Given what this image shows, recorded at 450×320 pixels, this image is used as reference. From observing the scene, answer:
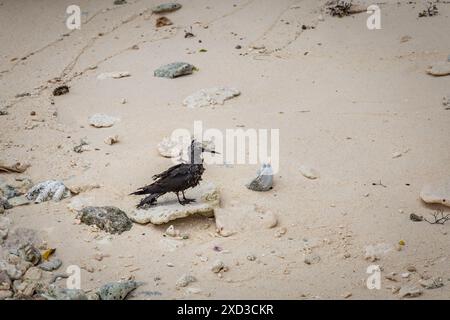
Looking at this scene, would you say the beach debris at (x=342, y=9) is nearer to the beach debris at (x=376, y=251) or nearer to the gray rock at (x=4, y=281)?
the beach debris at (x=376, y=251)

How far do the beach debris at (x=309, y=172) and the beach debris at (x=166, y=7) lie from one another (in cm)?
526

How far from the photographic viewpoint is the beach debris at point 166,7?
30.3 feet

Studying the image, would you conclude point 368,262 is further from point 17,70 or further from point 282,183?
point 17,70

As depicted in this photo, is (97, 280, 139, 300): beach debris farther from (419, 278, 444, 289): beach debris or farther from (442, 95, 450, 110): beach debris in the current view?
(442, 95, 450, 110): beach debris

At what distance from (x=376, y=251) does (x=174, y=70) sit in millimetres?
4323

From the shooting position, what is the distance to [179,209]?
14.6 feet

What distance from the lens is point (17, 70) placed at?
806cm

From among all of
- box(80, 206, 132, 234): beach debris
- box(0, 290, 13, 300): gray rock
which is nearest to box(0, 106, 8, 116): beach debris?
box(80, 206, 132, 234): beach debris

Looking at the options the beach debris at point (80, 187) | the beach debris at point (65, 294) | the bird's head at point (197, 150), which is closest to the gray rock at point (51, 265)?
the beach debris at point (65, 294)

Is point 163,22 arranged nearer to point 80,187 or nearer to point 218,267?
point 80,187

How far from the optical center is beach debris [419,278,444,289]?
11.5ft

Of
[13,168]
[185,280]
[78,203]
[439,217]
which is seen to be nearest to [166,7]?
[13,168]

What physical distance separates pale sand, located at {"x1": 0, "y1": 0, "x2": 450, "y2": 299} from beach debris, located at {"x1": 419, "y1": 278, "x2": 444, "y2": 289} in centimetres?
11
